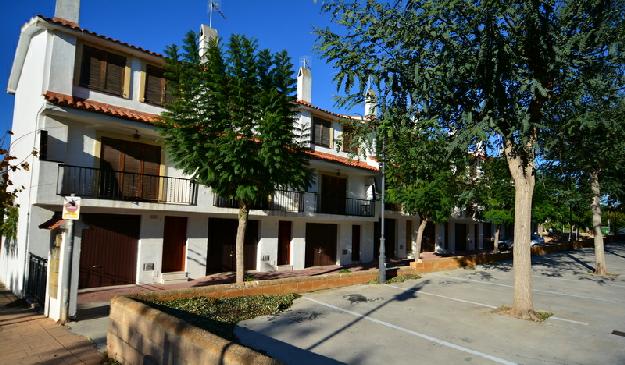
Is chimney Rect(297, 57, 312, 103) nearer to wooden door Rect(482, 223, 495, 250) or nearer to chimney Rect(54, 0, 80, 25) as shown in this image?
chimney Rect(54, 0, 80, 25)

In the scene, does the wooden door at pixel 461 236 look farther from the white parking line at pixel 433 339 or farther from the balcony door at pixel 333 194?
the white parking line at pixel 433 339

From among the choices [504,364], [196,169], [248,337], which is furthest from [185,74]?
[504,364]

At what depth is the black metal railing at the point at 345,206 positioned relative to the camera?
21844 mm

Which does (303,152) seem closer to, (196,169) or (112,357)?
(196,169)

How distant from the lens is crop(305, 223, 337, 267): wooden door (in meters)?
22.0

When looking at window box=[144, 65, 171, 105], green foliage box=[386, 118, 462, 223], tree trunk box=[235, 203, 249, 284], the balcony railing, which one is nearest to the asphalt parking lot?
tree trunk box=[235, 203, 249, 284]

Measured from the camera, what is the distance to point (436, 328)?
346 inches

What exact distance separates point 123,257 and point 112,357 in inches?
353

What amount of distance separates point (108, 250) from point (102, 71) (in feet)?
20.4

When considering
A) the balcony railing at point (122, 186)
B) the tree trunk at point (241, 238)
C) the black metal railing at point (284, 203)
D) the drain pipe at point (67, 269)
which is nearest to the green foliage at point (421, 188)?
the black metal railing at point (284, 203)

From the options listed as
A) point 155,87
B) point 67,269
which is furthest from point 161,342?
point 155,87

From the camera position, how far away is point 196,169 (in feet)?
39.4

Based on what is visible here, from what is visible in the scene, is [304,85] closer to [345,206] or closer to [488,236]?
[345,206]

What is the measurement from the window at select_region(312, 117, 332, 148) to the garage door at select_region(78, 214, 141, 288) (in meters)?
10.0
